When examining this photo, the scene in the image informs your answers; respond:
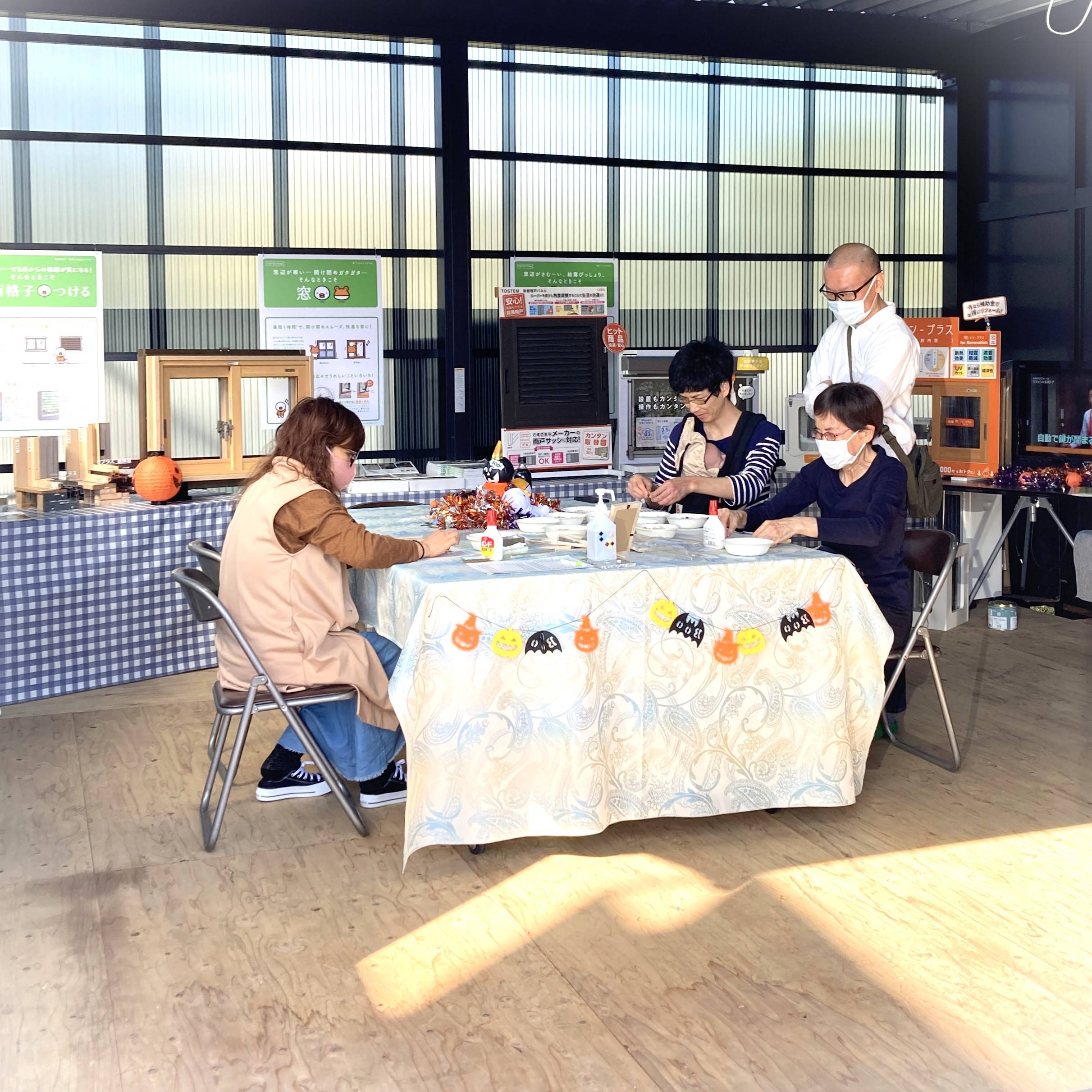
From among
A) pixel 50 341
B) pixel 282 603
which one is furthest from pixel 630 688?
pixel 50 341

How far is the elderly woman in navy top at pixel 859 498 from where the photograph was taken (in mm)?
4188

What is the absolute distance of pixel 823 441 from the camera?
14.0 ft

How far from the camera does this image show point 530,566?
143 inches

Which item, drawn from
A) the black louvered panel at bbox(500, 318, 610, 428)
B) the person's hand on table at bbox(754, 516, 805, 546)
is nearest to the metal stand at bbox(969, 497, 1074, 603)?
the black louvered panel at bbox(500, 318, 610, 428)

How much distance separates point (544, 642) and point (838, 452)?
135 centimetres

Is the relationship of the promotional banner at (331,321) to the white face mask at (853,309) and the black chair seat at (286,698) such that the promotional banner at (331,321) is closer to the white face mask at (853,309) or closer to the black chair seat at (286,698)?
the white face mask at (853,309)

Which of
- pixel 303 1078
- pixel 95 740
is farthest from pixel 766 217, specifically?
pixel 303 1078

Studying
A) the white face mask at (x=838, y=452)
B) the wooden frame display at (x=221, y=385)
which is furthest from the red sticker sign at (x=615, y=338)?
the white face mask at (x=838, y=452)

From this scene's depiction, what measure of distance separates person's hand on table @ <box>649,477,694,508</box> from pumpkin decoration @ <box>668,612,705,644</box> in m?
1.24

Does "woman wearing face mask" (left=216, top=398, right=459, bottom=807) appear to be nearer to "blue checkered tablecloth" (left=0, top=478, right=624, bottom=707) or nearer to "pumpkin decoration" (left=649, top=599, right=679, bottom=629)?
"pumpkin decoration" (left=649, top=599, right=679, bottom=629)

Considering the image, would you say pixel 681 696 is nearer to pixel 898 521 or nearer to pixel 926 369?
pixel 898 521

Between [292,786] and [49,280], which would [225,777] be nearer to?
[292,786]

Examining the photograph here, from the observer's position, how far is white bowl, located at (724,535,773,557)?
3762 mm

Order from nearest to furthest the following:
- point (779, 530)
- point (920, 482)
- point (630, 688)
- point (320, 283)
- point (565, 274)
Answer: point (630, 688) → point (779, 530) → point (920, 482) → point (320, 283) → point (565, 274)
